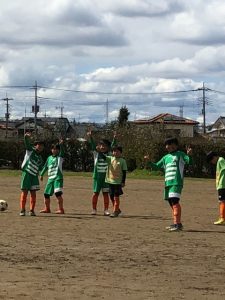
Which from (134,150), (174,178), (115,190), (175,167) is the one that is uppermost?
(134,150)

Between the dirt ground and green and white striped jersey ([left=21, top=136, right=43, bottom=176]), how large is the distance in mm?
1105

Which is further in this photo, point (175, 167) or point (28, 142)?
point (28, 142)

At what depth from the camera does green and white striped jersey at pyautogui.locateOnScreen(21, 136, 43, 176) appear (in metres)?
15.2

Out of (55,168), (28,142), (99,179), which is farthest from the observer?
(55,168)

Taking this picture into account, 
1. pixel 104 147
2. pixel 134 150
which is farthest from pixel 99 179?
→ pixel 134 150

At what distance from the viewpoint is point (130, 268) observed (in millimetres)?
8281

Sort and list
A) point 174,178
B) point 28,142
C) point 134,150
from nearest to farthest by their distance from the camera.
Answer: point 174,178, point 28,142, point 134,150

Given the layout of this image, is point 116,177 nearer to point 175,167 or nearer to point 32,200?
point 32,200

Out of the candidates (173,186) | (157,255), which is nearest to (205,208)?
(173,186)

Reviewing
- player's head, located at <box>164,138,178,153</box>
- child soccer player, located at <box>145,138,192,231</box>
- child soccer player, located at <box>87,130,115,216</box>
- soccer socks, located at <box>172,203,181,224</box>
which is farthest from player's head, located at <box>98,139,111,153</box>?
soccer socks, located at <box>172,203,181,224</box>

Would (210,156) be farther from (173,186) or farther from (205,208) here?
(205,208)

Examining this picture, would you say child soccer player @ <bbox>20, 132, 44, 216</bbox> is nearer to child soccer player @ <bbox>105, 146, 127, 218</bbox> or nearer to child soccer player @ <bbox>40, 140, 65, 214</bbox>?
child soccer player @ <bbox>40, 140, 65, 214</bbox>

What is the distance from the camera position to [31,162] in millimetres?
15281

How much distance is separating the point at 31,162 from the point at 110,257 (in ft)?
21.7
